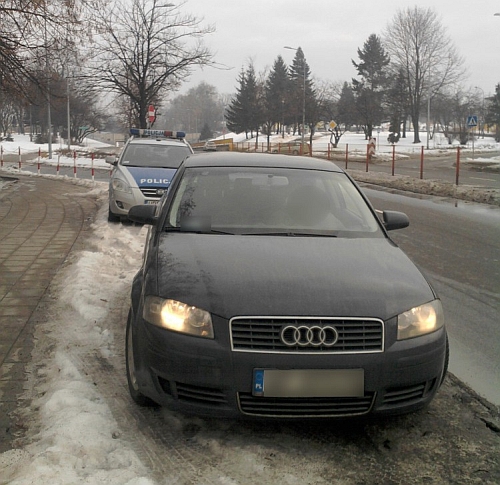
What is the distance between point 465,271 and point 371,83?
70.6m

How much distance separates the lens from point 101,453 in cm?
293

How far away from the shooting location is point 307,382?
9.65 feet

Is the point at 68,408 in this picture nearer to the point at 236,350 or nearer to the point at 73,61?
the point at 236,350

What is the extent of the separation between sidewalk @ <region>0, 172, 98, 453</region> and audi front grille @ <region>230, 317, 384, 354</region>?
4.39 feet

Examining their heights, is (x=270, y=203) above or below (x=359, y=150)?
below

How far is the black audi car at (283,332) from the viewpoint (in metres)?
2.95

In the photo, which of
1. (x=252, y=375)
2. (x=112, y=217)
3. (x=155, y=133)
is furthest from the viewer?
(x=155, y=133)

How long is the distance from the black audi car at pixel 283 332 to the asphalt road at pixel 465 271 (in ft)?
3.46

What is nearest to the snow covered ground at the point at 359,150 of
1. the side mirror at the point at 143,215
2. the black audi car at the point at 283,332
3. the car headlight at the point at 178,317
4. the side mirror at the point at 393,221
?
the side mirror at the point at 143,215

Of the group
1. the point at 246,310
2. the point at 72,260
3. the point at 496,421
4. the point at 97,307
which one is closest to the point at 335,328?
the point at 246,310

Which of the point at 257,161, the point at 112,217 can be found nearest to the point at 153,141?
the point at 112,217

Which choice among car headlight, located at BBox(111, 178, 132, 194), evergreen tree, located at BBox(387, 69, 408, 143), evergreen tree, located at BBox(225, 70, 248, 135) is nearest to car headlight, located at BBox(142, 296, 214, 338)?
car headlight, located at BBox(111, 178, 132, 194)

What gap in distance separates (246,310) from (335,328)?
0.45m

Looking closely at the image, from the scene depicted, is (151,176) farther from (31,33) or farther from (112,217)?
(31,33)
